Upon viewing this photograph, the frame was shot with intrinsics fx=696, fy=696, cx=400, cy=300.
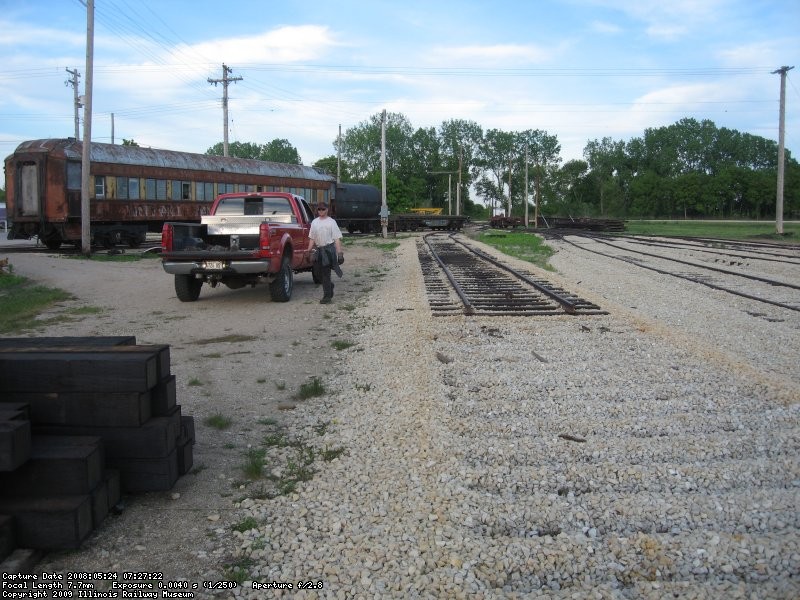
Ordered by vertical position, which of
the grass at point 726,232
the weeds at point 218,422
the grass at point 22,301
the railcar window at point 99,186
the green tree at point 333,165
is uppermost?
the green tree at point 333,165

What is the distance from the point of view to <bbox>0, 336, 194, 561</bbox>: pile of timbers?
3.19m

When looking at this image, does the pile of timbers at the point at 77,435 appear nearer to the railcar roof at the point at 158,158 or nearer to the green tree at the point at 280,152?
the railcar roof at the point at 158,158

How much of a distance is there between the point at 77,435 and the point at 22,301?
32.0ft

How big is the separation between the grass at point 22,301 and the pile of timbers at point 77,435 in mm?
6616

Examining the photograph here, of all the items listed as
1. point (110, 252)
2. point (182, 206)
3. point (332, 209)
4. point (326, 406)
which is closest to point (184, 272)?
point (326, 406)

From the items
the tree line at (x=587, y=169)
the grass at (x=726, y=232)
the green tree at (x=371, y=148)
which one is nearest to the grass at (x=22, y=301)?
the grass at (x=726, y=232)

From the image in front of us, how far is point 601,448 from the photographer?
463 centimetres

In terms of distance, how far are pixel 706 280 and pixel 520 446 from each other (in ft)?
39.2

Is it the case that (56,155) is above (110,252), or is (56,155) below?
above

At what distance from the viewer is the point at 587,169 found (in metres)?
123

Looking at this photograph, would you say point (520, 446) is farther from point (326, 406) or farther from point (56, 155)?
point (56, 155)

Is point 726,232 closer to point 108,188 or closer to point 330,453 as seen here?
point 108,188

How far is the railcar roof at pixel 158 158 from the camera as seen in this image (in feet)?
79.8

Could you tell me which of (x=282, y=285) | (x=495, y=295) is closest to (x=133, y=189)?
(x=282, y=285)
